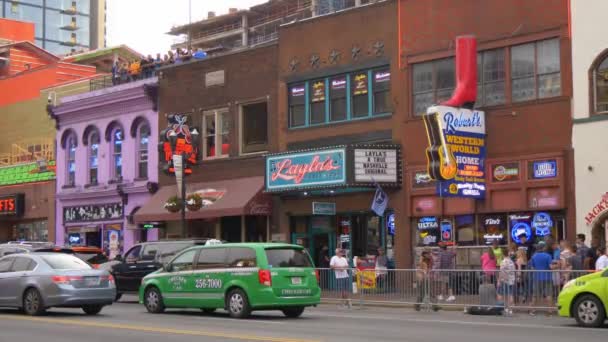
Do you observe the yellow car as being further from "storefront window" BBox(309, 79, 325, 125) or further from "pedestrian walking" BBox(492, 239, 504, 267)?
"storefront window" BBox(309, 79, 325, 125)

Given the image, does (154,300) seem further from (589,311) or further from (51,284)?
(589,311)

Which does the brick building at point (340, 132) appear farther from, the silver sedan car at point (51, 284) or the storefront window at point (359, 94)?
the silver sedan car at point (51, 284)

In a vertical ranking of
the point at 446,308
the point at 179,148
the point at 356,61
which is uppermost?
the point at 356,61

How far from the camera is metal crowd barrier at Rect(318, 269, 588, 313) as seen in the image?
72.7 feet

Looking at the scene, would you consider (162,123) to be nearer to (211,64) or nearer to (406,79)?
(211,64)

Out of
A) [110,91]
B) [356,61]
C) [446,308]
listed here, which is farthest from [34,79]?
[446,308]


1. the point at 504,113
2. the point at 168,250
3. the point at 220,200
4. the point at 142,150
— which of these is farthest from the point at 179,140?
the point at 504,113

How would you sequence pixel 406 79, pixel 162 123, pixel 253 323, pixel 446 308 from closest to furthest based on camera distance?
1. pixel 253 323
2. pixel 446 308
3. pixel 406 79
4. pixel 162 123

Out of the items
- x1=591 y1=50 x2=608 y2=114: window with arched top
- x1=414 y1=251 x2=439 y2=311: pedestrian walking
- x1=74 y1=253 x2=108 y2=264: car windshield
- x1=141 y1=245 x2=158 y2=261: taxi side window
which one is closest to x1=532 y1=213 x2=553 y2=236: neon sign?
x1=591 y1=50 x2=608 y2=114: window with arched top

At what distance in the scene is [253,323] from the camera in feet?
63.2

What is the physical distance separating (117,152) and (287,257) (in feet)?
74.2

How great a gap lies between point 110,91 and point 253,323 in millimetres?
24584

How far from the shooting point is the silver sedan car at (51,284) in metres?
20.5

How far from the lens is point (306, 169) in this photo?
3250 centimetres
